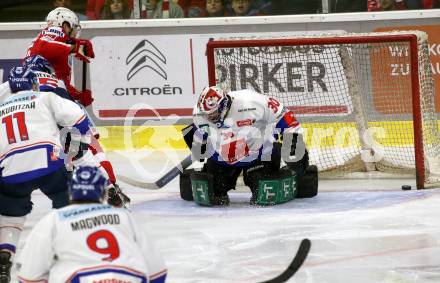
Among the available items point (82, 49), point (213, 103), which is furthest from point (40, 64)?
point (213, 103)

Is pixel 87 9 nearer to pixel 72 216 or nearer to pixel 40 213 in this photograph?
pixel 40 213

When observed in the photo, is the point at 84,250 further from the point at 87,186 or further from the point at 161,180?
the point at 161,180

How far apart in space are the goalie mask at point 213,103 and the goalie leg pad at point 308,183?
0.71 meters

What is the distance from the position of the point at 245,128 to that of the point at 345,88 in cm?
144

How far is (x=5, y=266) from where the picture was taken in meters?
4.88

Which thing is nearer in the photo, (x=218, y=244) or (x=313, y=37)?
(x=218, y=244)

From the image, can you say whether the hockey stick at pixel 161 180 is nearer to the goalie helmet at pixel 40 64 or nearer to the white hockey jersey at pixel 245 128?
the white hockey jersey at pixel 245 128

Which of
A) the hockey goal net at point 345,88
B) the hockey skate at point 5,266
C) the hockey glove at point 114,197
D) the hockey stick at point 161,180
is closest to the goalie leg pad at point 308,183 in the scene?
the hockey goal net at point 345,88

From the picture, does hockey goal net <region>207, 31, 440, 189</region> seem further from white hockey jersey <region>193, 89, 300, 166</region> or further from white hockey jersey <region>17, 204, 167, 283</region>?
white hockey jersey <region>17, 204, 167, 283</region>

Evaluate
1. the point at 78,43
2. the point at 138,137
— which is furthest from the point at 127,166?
the point at 78,43

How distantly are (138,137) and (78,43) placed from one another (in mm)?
1721

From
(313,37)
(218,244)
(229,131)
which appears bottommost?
(218,244)

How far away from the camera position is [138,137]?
28.4ft

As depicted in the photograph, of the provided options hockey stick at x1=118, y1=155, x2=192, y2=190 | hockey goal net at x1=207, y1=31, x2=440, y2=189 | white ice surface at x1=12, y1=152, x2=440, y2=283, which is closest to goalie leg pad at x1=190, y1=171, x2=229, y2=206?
white ice surface at x1=12, y1=152, x2=440, y2=283
